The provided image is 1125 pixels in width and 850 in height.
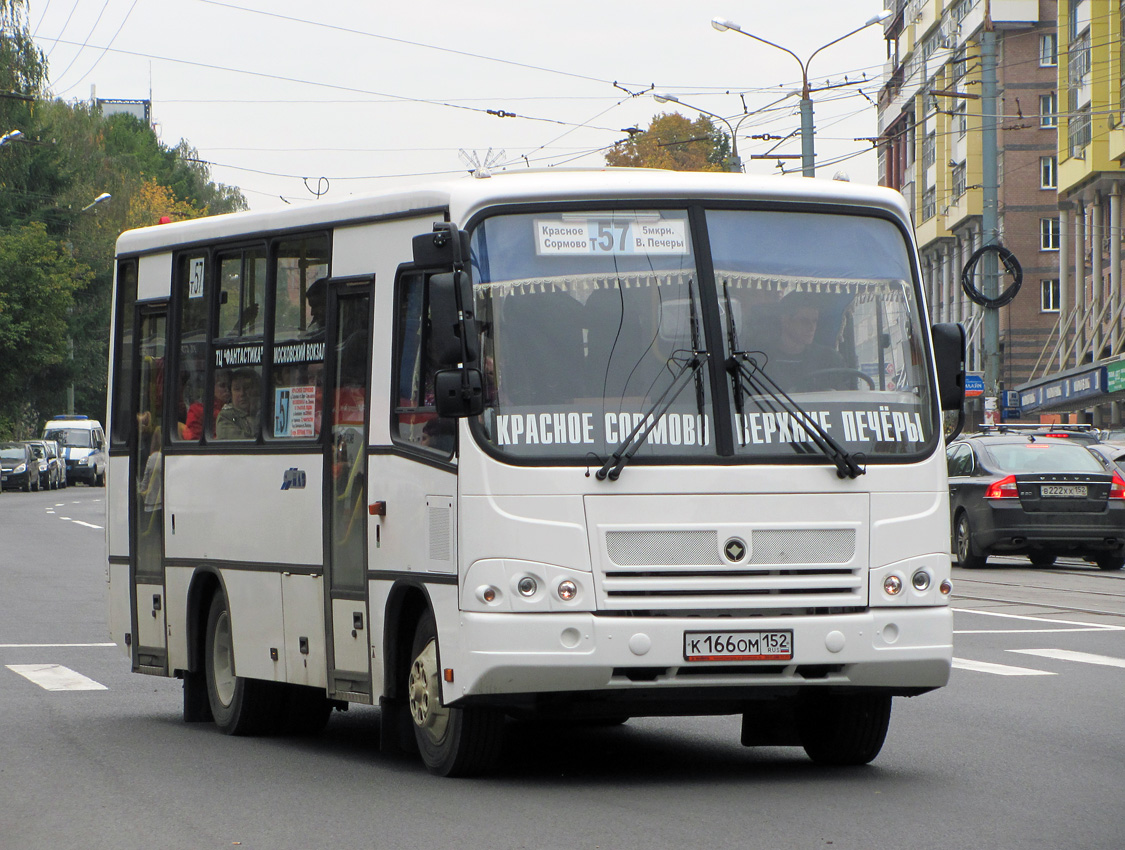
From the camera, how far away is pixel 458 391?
8328mm

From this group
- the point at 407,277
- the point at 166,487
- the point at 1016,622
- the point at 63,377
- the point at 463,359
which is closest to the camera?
the point at 463,359

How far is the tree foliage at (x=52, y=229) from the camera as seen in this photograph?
56969mm

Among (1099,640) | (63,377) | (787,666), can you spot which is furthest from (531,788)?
(63,377)

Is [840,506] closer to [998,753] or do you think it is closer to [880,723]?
[880,723]

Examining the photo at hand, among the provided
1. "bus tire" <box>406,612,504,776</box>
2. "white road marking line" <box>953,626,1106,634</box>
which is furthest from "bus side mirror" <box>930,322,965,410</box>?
"white road marking line" <box>953,626,1106,634</box>

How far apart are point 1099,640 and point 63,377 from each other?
203 ft

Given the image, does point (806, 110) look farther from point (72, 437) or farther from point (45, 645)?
point (72, 437)

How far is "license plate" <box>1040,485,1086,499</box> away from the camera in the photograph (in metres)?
24.7

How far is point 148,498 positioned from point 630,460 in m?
4.30

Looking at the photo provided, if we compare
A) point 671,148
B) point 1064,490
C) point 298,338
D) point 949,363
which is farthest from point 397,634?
point 671,148

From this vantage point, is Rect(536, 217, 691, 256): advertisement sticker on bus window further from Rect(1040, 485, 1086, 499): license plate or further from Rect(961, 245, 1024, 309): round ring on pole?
Rect(961, 245, 1024, 309): round ring on pole

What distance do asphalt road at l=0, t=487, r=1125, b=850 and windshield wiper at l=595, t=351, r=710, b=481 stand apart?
1.30 m

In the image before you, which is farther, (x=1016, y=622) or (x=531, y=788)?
(x=1016, y=622)

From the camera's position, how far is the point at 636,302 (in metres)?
8.72
